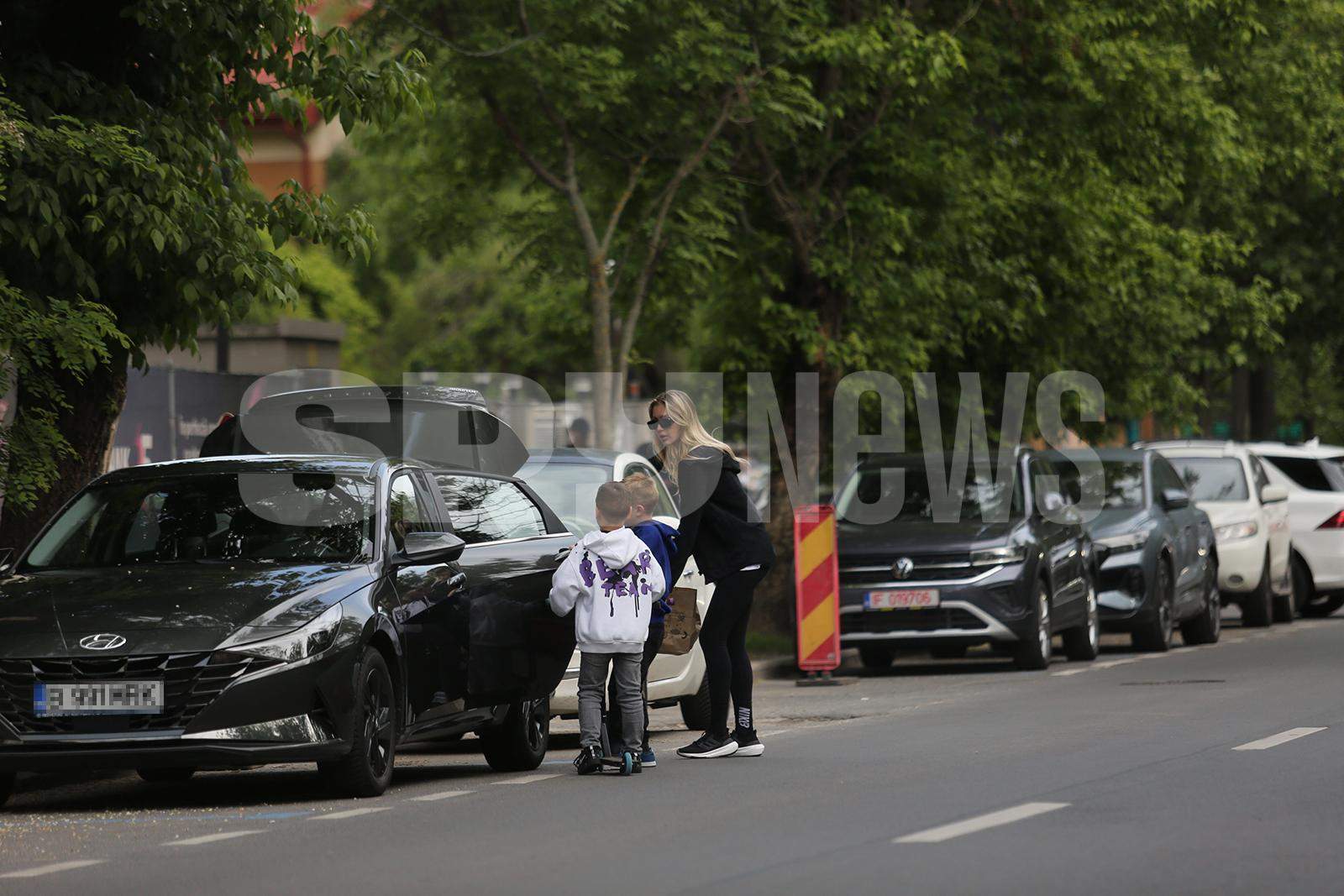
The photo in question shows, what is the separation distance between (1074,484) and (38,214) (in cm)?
1134

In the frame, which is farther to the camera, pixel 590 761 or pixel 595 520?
pixel 595 520

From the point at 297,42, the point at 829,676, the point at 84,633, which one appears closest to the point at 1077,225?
the point at 829,676

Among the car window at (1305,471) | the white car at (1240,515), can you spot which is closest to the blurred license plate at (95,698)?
the white car at (1240,515)

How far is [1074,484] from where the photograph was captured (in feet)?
68.2

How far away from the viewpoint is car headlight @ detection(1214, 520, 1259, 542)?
2367 centimetres

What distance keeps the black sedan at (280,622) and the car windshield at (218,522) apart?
0.01 metres

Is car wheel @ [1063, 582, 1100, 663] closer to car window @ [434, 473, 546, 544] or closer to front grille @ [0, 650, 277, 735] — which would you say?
car window @ [434, 473, 546, 544]

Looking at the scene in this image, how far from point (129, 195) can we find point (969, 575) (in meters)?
8.21

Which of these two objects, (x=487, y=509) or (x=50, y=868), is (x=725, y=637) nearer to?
(x=487, y=509)

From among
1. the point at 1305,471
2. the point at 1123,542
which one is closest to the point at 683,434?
the point at 1123,542

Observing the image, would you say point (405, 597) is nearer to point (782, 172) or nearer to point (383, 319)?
point (782, 172)

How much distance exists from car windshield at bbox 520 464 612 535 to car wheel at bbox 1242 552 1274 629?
11754 mm

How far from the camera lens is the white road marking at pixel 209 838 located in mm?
8742

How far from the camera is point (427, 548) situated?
10359 millimetres
